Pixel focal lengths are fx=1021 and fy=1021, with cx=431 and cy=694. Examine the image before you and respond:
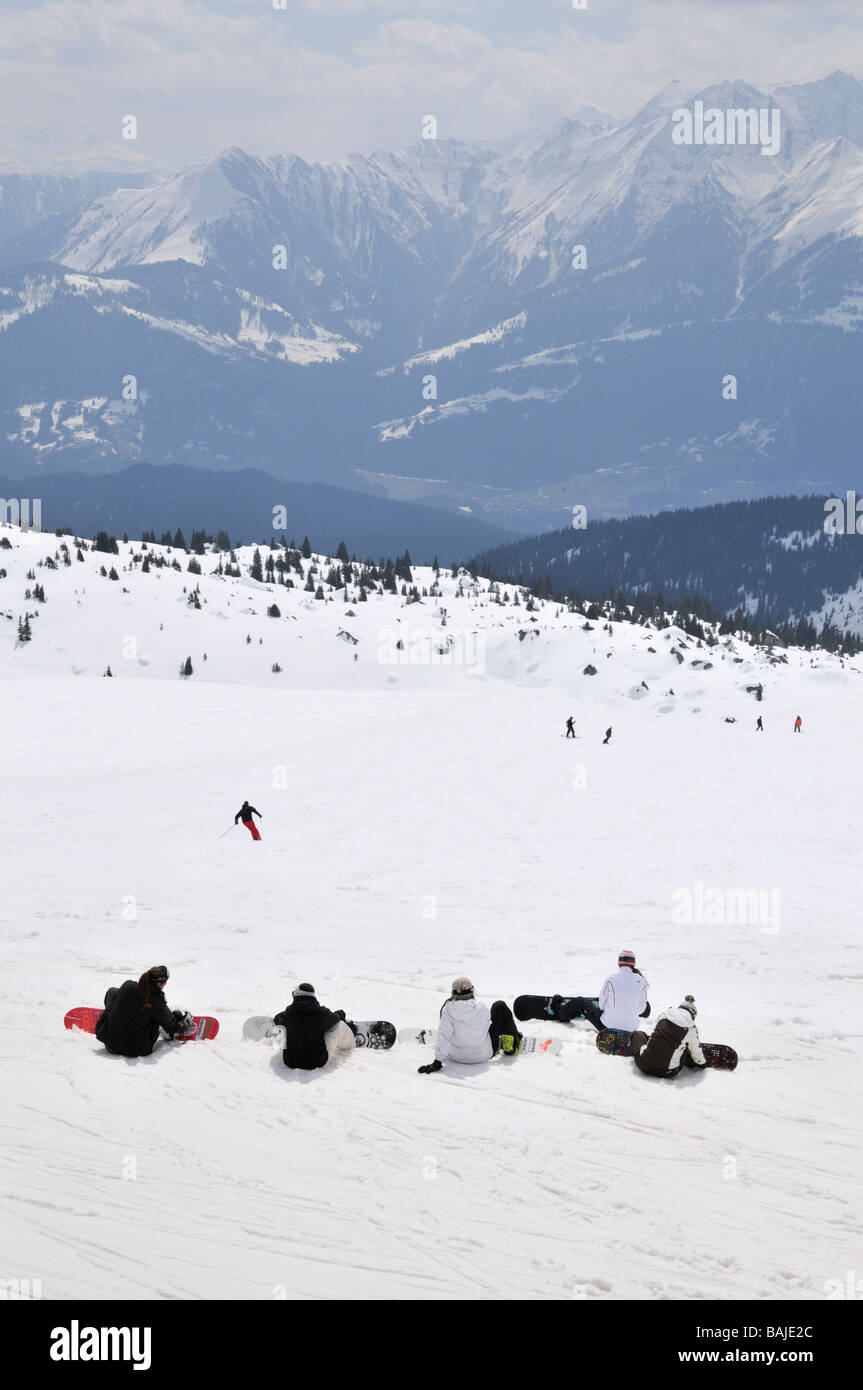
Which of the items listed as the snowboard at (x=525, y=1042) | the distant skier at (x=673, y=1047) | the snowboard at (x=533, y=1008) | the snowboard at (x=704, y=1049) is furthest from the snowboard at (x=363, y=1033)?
the distant skier at (x=673, y=1047)

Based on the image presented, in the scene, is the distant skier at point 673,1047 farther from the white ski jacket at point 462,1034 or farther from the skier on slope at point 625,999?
the white ski jacket at point 462,1034

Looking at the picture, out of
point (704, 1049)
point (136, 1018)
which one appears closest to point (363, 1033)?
point (136, 1018)

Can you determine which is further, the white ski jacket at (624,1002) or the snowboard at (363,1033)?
the white ski jacket at (624,1002)

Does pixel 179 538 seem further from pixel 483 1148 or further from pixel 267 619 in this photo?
pixel 483 1148

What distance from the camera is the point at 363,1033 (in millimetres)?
12922

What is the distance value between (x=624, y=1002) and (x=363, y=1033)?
337cm

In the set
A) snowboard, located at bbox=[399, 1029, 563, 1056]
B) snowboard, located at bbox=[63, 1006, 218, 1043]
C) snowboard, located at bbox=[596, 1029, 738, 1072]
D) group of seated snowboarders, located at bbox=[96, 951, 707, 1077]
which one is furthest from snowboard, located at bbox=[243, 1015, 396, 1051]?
snowboard, located at bbox=[596, 1029, 738, 1072]

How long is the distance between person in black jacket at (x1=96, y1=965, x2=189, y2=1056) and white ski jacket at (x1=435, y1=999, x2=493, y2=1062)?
3344mm

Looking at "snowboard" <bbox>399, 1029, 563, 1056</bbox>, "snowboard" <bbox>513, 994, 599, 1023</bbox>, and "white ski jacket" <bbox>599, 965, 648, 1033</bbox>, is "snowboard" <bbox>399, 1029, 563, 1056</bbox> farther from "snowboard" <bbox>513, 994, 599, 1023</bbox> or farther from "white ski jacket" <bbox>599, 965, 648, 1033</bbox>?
"snowboard" <bbox>513, 994, 599, 1023</bbox>

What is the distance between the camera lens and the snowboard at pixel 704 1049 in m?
12.5

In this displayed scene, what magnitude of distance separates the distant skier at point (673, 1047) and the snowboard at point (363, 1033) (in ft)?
10.2

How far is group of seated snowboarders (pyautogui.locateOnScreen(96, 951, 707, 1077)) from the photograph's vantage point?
12.0m
